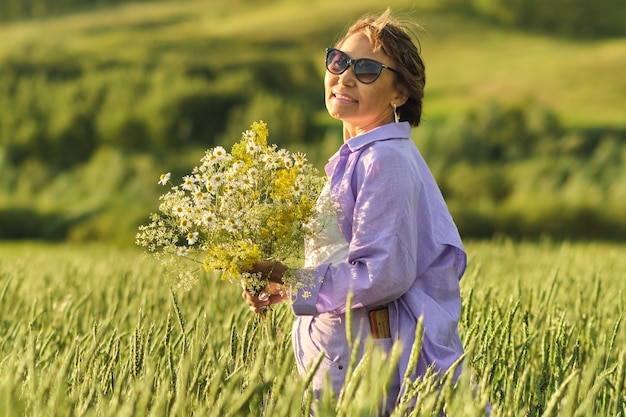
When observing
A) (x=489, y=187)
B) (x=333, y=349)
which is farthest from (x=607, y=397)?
(x=489, y=187)

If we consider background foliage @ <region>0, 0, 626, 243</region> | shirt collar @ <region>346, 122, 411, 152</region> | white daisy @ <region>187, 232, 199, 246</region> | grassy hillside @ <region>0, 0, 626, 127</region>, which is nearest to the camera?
white daisy @ <region>187, 232, 199, 246</region>

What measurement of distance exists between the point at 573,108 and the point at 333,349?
3430 cm

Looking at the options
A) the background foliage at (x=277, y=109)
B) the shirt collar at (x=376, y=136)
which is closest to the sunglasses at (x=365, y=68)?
the shirt collar at (x=376, y=136)

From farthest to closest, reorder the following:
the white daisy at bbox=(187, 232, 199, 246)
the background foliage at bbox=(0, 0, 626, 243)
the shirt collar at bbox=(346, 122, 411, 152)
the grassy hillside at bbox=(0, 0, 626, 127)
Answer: the grassy hillside at bbox=(0, 0, 626, 127), the background foliage at bbox=(0, 0, 626, 243), the shirt collar at bbox=(346, 122, 411, 152), the white daisy at bbox=(187, 232, 199, 246)

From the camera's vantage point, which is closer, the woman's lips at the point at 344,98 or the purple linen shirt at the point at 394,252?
the purple linen shirt at the point at 394,252

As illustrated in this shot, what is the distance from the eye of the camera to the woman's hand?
2535mm

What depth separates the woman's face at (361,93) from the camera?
2.77 m

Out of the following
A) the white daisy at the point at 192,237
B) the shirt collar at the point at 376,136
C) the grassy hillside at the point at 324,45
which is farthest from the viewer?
→ the grassy hillside at the point at 324,45

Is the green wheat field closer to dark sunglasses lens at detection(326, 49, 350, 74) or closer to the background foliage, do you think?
dark sunglasses lens at detection(326, 49, 350, 74)

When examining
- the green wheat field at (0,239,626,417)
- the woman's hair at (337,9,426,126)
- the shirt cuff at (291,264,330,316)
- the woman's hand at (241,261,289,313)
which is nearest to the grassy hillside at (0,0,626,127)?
the green wheat field at (0,239,626,417)

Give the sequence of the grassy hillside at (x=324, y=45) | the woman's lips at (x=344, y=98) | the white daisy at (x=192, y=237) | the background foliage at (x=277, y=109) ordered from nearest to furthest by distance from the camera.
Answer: the white daisy at (x=192, y=237) → the woman's lips at (x=344, y=98) → the background foliage at (x=277, y=109) → the grassy hillside at (x=324, y=45)

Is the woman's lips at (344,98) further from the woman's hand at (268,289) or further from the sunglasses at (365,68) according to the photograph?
the woman's hand at (268,289)

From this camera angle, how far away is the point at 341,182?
8.86ft

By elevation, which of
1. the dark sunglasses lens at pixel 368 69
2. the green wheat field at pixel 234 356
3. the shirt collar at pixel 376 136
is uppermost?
the dark sunglasses lens at pixel 368 69
